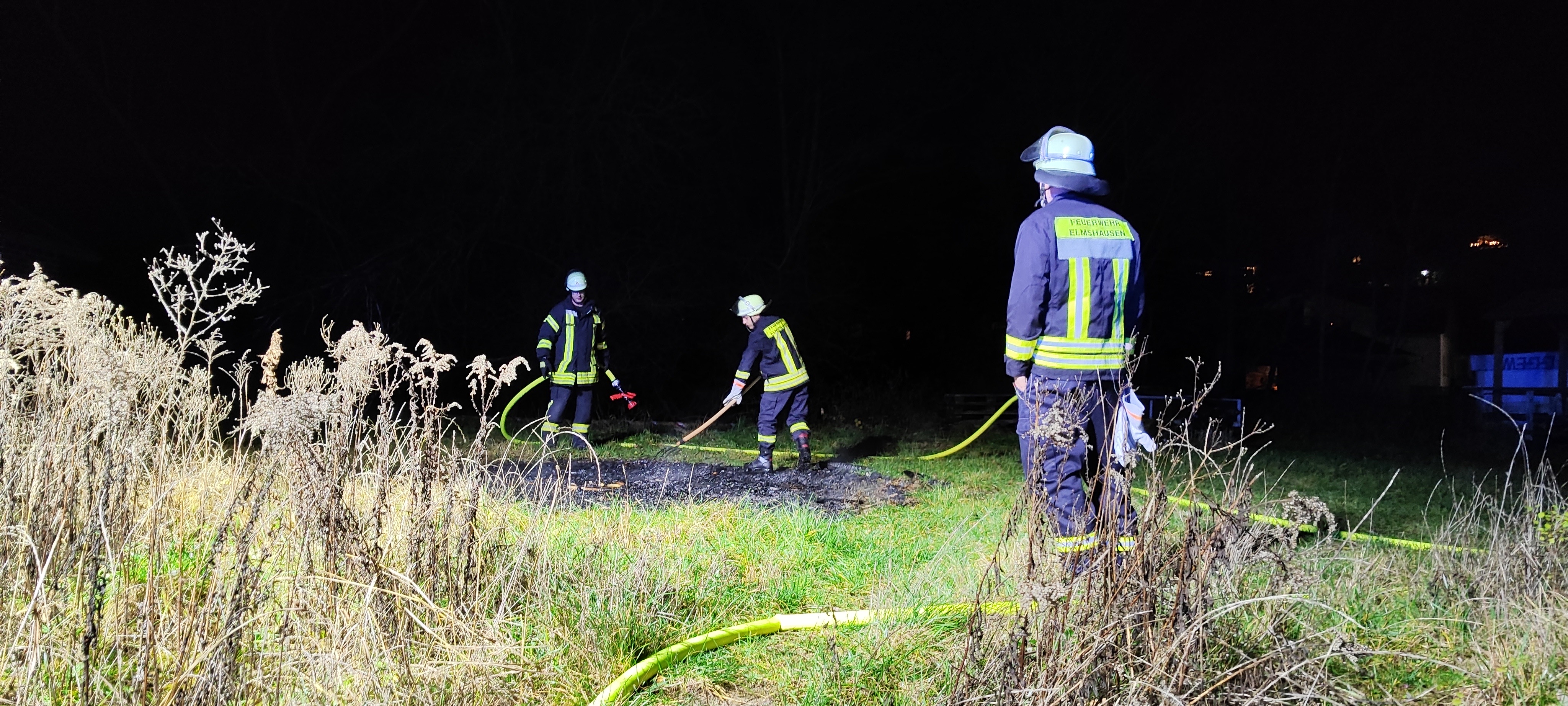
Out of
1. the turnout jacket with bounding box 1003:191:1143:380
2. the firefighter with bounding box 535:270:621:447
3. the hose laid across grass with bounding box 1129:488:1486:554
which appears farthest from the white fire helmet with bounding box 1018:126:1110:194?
the firefighter with bounding box 535:270:621:447

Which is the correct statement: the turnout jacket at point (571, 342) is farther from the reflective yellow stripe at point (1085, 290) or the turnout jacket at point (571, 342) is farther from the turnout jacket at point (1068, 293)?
the reflective yellow stripe at point (1085, 290)

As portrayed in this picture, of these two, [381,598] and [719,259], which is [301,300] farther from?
[381,598]

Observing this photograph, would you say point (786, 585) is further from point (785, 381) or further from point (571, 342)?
point (571, 342)

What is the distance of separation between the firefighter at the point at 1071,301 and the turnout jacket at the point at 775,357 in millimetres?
4247

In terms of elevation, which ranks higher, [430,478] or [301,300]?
[301,300]

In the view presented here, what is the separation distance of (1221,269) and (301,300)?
1980 centimetres

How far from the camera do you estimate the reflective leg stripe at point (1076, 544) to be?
2438 mm

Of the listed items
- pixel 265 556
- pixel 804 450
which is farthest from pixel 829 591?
pixel 804 450

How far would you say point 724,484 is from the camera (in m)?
7.29

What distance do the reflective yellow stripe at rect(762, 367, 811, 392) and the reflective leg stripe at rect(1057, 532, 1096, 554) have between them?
490 cm

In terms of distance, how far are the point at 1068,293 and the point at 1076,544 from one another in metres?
1.75

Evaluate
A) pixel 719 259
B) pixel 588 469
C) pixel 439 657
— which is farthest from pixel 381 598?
pixel 719 259

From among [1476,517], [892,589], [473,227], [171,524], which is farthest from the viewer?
[473,227]

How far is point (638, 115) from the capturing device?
14.2 meters
